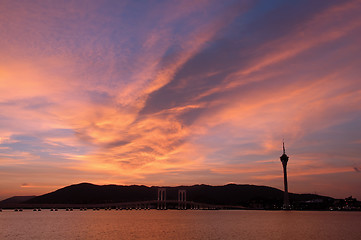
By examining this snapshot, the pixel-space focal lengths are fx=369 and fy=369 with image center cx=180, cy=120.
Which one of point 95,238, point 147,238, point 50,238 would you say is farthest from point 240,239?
point 50,238

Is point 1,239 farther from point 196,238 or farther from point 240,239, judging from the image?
point 240,239

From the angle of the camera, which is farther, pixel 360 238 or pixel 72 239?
pixel 360 238

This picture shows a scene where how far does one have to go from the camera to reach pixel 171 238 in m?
80.4

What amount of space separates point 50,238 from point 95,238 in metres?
10.2

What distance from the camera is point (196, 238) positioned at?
80.2 metres

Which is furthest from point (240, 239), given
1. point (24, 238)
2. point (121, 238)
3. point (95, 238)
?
point (24, 238)

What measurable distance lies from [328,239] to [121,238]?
1819 inches

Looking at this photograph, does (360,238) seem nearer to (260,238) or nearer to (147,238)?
(260,238)

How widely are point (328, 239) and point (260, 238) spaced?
627 inches

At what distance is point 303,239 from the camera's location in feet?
267

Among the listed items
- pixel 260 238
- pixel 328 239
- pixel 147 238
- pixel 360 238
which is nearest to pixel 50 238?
pixel 147 238

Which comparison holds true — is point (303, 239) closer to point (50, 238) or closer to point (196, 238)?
point (196, 238)

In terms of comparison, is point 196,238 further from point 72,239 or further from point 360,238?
point 360,238

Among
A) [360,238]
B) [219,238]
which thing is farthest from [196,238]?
[360,238]
